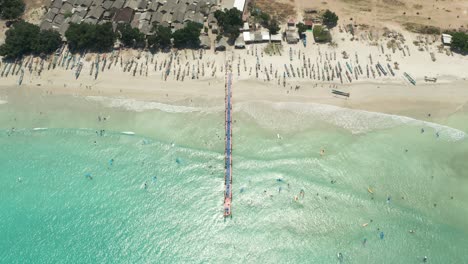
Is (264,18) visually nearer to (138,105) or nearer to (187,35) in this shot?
(187,35)

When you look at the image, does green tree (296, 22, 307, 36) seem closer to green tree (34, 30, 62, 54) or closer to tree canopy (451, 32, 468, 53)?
tree canopy (451, 32, 468, 53)

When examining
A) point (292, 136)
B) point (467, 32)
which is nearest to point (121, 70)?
point (292, 136)

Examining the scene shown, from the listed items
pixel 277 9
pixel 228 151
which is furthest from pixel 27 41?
pixel 277 9

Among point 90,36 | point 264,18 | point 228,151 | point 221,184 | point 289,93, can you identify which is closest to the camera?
point 221,184

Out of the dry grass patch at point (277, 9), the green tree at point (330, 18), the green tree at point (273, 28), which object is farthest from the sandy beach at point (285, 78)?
the dry grass patch at point (277, 9)

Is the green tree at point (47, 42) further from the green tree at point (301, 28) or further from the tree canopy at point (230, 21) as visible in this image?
the green tree at point (301, 28)

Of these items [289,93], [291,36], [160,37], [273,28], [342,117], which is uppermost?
[273,28]
